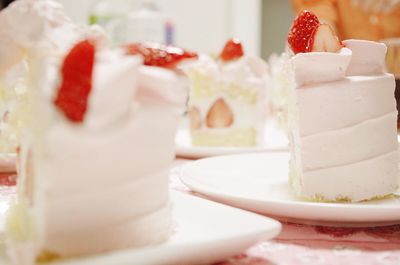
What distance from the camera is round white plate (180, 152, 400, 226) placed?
2.99ft

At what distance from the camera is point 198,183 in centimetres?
112

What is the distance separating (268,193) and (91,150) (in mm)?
568

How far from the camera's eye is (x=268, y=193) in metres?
1.19

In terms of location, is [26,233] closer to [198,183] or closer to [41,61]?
[41,61]

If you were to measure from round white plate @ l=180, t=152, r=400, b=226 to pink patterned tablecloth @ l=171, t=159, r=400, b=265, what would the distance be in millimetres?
19

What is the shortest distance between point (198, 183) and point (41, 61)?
0.48 meters

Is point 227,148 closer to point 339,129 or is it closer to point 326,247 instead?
point 339,129

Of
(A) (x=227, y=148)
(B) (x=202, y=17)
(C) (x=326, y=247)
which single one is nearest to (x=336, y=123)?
(C) (x=326, y=247)

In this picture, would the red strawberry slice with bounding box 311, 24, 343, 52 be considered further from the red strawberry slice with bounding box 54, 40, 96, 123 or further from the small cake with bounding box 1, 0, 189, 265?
the red strawberry slice with bounding box 54, 40, 96, 123

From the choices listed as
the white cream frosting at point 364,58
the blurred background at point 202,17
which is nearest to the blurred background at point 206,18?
the blurred background at point 202,17

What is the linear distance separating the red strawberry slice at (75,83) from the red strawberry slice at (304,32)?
0.54 m

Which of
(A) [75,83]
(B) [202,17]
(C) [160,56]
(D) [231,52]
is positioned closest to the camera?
(A) [75,83]

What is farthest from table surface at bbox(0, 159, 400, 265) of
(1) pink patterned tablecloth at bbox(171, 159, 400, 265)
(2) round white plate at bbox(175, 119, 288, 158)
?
(2) round white plate at bbox(175, 119, 288, 158)

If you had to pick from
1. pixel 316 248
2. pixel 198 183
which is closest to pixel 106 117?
pixel 316 248
